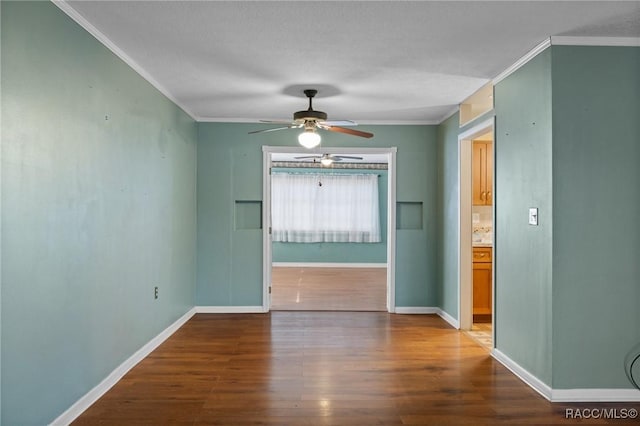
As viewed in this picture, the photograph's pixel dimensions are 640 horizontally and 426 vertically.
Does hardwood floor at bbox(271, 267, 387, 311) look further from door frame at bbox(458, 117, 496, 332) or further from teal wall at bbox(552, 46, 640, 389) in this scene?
teal wall at bbox(552, 46, 640, 389)

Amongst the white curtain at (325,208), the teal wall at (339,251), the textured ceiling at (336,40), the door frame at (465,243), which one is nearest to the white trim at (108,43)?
the textured ceiling at (336,40)

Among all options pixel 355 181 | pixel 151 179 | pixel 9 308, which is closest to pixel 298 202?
pixel 355 181

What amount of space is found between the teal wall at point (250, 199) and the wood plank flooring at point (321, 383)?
865mm

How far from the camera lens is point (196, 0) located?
2.40 metres

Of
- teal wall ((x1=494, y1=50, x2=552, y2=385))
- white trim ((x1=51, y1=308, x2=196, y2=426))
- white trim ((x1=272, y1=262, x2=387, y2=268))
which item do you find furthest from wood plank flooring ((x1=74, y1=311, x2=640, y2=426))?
white trim ((x1=272, y1=262, x2=387, y2=268))

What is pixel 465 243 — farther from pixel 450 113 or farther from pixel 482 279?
pixel 450 113

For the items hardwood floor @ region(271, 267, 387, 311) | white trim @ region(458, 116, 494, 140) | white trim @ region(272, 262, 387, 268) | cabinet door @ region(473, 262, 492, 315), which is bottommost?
hardwood floor @ region(271, 267, 387, 311)

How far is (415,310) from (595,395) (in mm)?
2689

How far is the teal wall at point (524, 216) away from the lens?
3.00 m

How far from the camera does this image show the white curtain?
10.1m

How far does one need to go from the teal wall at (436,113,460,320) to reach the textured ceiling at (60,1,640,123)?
787 mm

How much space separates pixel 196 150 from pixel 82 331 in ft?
10.3

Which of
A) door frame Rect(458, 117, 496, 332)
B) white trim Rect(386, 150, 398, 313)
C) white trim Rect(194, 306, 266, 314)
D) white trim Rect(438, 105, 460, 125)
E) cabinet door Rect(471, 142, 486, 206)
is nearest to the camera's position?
door frame Rect(458, 117, 496, 332)

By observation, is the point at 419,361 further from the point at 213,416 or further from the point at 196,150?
the point at 196,150
